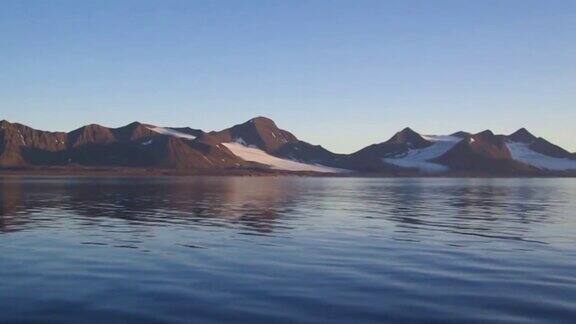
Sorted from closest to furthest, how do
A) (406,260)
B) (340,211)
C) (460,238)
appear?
(406,260), (460,238), (340,211)

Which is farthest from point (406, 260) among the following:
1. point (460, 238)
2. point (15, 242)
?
point (15, 242)

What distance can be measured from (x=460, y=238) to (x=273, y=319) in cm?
2290

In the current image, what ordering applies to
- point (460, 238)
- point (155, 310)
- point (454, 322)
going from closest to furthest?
point (454, 322), point (155, 310), point (460, 238)

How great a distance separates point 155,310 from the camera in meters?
18.4

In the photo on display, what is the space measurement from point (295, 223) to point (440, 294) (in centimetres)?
2640

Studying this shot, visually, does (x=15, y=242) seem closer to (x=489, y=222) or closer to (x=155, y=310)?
(x=155, y=310)

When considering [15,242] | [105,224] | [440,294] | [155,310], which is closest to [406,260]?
[440,294]

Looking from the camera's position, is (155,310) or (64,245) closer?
(155,310)

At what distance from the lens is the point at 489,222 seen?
1937 inches

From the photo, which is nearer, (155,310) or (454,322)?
(454,322)

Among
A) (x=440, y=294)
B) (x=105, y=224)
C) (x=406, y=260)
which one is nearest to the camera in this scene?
(x=440, y=294)

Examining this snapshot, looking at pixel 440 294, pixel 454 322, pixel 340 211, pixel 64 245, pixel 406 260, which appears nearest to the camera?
pixel 454 322

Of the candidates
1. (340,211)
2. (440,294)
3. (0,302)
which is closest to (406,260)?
(440,294)

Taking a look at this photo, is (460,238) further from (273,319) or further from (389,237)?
(273,319)
